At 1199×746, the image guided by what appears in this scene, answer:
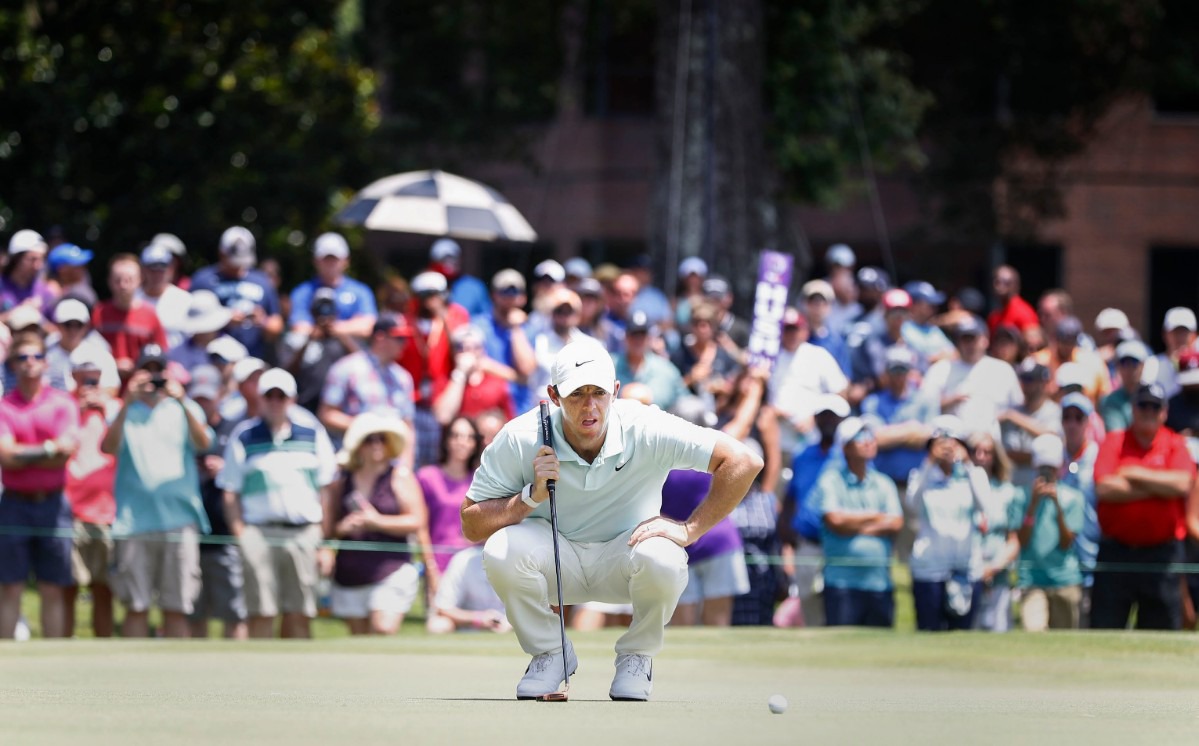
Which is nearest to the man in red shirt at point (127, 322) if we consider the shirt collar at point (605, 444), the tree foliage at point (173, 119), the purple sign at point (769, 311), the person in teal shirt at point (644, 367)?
the person in teal shirt at point (644, 367)

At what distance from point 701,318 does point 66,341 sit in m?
4.63

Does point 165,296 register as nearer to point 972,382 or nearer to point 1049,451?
point 972,382

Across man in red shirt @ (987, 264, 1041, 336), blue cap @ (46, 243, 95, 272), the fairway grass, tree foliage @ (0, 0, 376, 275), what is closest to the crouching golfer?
the fairway grass

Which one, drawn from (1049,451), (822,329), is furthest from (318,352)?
(1049,451)

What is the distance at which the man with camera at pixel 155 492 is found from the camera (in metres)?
12.3

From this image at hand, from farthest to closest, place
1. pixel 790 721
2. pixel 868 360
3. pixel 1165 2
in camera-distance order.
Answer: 1. pixel 1165 2
2. pixel 868 360
3. pixel 790 721

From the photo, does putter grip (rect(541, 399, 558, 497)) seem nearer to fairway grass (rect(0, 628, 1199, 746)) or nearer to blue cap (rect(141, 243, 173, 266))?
fairway grass (rect(0, 628, 1199, 746))

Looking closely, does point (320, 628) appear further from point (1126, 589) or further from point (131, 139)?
point (131, 139)

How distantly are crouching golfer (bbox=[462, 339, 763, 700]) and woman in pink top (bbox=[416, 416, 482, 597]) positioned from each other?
505 centimetres

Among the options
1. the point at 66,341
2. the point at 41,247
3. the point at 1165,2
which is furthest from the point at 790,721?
the point at 1165,2

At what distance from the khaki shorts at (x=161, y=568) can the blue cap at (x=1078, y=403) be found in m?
5.81

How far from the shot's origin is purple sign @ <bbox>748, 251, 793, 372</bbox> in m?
14.7

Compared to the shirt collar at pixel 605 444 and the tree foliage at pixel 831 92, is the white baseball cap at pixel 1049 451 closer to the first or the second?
the shirt collar at pixel 605 444

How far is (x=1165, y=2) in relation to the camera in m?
24.2
